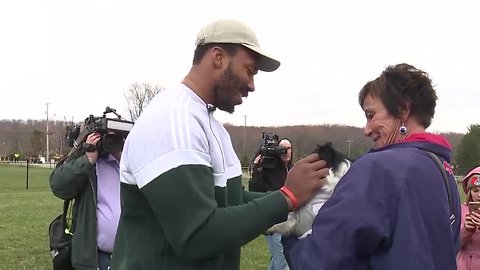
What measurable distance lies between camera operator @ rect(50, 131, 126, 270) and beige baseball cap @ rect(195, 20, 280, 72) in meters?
2.55

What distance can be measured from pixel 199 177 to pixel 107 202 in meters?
2.79

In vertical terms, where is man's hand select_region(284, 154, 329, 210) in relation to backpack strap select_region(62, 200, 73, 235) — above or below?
above

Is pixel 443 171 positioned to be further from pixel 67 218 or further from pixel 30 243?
pixel 30 243

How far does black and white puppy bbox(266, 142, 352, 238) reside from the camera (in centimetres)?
252

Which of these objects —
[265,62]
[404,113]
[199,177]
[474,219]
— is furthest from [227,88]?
[474,219]

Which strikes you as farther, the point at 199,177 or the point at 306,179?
the point at 306,179

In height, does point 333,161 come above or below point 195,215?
above

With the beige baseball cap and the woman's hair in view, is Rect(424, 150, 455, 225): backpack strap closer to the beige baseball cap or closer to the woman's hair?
the woman's hair

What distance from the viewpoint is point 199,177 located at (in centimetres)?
221

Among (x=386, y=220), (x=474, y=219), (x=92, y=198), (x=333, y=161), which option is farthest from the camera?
(x=474, y=219)

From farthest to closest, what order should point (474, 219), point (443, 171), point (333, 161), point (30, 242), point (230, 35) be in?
point (30, 242) < point (474, 219) < point (333, 161) < point (230, 35) < point (443, 171)

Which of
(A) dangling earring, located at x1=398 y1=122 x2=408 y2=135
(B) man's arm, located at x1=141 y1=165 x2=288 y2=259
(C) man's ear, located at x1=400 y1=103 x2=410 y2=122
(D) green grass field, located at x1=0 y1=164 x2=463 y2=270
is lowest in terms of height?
(D) green grass field, located at x1=0 y1=164 x2=463 y2=270

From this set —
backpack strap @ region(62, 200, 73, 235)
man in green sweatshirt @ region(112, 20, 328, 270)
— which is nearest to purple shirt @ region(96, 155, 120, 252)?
backpack strap @ region(62, 200, 73, 235)

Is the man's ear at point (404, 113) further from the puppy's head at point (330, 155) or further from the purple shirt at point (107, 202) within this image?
the purple shirt at point (107, 202)
